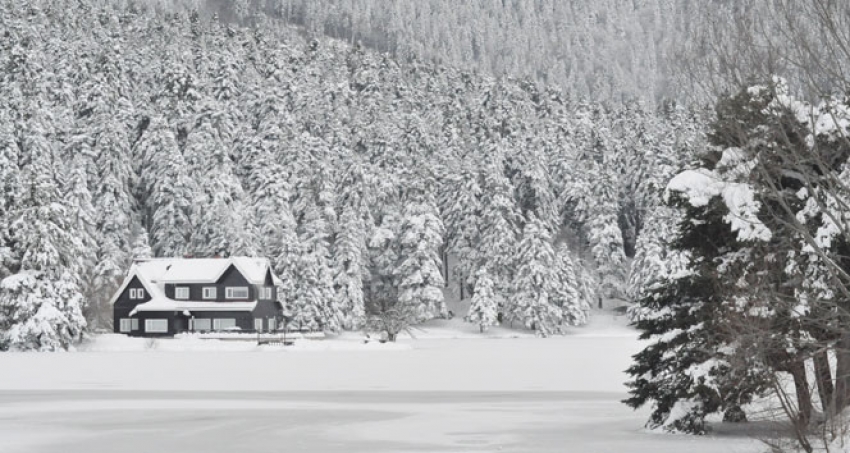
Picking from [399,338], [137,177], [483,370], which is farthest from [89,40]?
[483,370]

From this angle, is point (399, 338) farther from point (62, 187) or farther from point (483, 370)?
point (483, 370)

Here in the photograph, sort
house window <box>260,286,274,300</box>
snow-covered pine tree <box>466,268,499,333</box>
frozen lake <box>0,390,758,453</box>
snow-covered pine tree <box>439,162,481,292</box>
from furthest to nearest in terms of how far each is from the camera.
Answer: snow-covered pine tree <box>439,162,481,292</box>, snow-covered pine tree <box>466,268,499,333</box>, house window <box>260,286,274,300</box>, frozen lake <box>0,390,758,453</box>

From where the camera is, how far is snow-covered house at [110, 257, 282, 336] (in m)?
82.3

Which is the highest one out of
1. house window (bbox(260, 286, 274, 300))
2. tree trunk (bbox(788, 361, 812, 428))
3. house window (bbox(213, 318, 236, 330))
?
house window (bbox(260, 286, 274, 300))

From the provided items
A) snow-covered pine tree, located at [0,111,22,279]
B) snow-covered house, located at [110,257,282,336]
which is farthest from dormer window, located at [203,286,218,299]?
snow-covered pine tree, located at [0,111,22,279]

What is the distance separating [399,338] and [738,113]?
239ft

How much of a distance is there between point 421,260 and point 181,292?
20.6m

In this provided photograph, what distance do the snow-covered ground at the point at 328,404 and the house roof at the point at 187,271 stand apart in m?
21.3

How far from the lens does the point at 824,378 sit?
775 inches

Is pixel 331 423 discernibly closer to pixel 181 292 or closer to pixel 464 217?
pixel 181 292

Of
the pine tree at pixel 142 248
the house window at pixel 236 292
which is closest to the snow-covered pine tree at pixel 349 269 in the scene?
the house window at pixel 236 292

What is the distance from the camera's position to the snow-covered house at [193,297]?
82.3 metres

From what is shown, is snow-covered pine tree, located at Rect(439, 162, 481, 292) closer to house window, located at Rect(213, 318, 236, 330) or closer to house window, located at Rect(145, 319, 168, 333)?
house window, located at Rect(213, 318, 236, 330)

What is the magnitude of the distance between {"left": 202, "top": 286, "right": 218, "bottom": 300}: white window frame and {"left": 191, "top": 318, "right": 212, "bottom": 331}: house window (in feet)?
5.30
